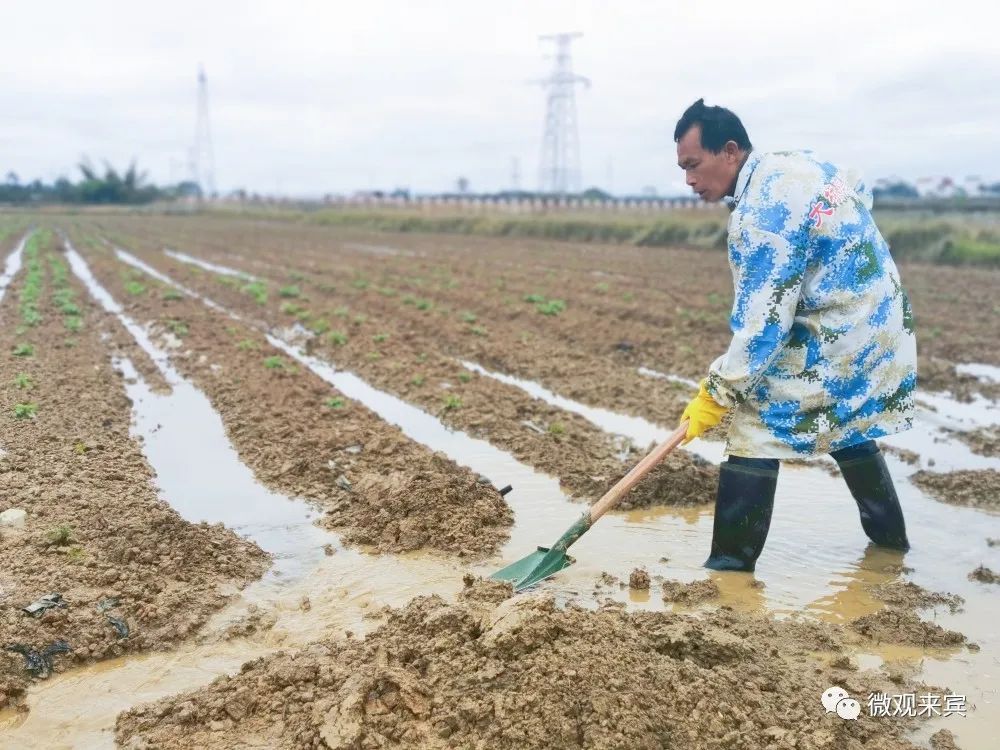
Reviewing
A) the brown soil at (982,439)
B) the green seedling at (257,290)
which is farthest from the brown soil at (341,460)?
the green seedling at (257,290)

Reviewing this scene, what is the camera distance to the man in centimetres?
394

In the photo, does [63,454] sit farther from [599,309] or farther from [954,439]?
[599,309]

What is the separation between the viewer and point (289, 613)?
4.09 m

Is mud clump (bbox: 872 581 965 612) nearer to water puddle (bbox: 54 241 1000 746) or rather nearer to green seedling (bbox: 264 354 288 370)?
water puddle (bbox: 54 241 1000 746)

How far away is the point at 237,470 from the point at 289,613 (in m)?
2.28

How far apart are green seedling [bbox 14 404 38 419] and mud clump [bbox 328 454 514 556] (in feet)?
9.75

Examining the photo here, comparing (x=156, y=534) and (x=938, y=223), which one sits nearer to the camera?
(x=156, y=534)

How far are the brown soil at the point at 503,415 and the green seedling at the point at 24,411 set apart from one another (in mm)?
2966

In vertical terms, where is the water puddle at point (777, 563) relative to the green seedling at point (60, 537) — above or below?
below

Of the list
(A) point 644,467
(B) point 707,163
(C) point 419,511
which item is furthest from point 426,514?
(B) point 707,163

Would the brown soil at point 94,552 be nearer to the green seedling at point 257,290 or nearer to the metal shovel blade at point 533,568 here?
the metal shovel blade at point 533,568

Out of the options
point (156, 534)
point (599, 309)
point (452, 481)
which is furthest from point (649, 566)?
point (599, 309)

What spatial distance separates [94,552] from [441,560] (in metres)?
1.69

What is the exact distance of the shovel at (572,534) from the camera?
4.16 metres
